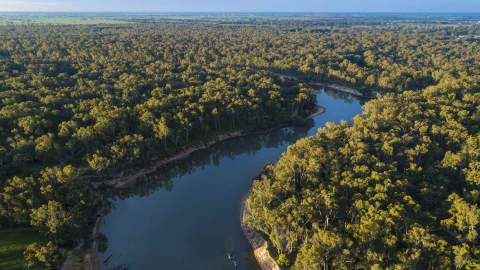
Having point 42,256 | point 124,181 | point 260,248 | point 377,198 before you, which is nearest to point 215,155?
point 124,181

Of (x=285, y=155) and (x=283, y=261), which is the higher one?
(x=285, y=155)

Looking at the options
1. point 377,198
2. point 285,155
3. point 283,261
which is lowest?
point 283,261

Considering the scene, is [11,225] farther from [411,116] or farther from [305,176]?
[411,116]

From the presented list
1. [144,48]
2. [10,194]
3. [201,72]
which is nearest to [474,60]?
[201,72]

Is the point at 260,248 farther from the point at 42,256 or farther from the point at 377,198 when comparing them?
the point at 42,256

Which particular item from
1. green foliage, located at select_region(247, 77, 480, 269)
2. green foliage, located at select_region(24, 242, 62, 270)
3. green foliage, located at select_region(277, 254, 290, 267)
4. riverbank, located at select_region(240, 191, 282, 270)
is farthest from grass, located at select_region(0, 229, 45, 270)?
green foliage, located at select_region(277, 254, 290, 267)

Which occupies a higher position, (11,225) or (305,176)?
(305,176)

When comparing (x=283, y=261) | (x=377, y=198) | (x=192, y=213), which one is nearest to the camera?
(x=283, y=261)
